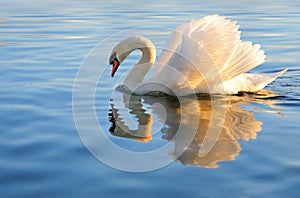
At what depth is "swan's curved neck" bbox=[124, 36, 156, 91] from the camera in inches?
352

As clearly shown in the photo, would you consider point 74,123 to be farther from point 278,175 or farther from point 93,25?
point 93,25

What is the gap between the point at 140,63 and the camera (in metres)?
9.30

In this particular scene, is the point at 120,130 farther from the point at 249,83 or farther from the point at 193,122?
the point at 249,83

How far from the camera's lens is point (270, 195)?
495cm

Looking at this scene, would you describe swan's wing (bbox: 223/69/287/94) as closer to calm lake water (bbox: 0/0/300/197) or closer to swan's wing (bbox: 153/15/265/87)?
swan's wing (bbox: 153/15/265/87)

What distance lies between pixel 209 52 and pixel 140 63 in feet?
3.84

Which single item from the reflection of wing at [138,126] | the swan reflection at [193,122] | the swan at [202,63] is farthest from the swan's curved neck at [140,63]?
the reflection of wing at [138,126]

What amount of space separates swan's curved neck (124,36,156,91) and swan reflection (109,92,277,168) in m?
0.24

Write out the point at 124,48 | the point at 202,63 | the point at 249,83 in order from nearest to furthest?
1. the point at 202,63
2. the point at 249,83
3. the point at 124,48

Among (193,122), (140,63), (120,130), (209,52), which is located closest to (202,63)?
(209,52)

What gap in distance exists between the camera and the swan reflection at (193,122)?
20.1ft

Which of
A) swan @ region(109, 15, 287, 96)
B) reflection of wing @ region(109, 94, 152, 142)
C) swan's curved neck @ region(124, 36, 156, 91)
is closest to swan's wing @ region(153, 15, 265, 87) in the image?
swan @ region(109, 15, 287, 96)

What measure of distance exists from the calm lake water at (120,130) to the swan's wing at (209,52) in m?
0.40

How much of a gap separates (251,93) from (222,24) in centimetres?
99
